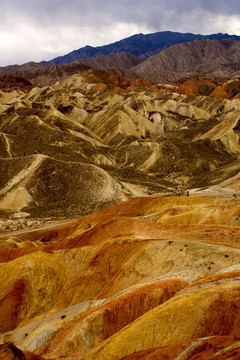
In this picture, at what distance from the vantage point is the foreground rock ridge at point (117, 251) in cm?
1673

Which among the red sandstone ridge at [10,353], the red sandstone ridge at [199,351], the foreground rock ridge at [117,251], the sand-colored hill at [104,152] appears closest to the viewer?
the red sandstone ridge at [199,351]

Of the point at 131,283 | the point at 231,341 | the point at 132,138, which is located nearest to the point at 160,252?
the point at 131,283

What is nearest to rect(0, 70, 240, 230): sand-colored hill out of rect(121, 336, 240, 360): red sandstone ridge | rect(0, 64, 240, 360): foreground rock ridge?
rect(0, 64, 240, 360): foreground rock ridge

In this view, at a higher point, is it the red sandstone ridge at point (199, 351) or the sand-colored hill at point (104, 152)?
the sand-colored hill at point (104, 152)

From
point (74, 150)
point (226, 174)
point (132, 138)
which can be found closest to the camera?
point (226, 174)

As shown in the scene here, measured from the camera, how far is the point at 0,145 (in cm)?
8250

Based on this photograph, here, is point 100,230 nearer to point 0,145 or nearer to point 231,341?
point 231,341

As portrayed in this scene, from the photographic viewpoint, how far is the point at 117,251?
31125 millimetres

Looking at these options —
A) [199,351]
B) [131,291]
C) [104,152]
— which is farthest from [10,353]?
[104,152]

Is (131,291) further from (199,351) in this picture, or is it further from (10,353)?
(199,351)

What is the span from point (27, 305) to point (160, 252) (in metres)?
12.2

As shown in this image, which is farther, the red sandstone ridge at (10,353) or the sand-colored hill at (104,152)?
the sand-colored hill at (104,152)

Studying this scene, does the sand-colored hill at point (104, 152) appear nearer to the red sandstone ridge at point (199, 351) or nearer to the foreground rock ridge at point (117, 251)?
the foreground rock ridge at point (117, 251)

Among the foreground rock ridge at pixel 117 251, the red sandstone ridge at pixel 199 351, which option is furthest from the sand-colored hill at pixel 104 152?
the red sandstone ridge at pixel 199 351
